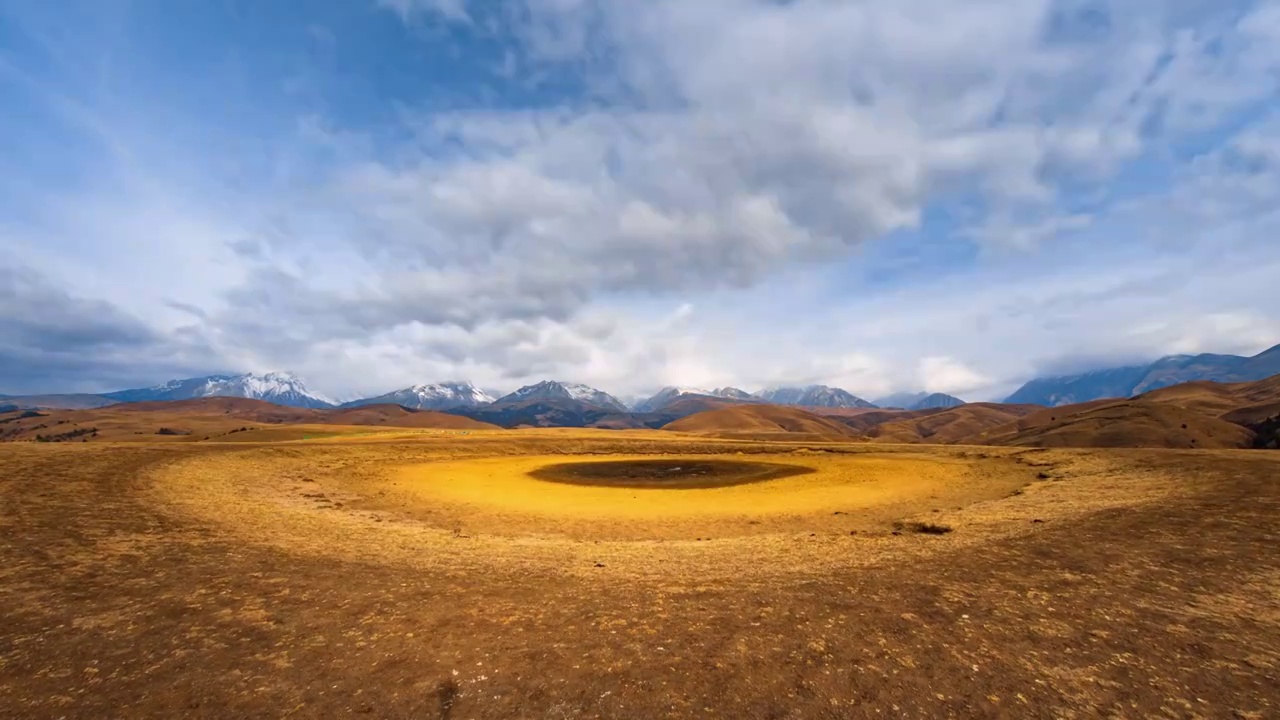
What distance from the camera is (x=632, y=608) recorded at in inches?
405

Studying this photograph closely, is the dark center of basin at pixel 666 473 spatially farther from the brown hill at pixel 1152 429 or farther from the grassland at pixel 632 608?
the brown hill at pixel 1152 429

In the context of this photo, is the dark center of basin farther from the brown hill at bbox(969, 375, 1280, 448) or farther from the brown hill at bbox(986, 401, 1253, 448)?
the brown hill at bbox(969, 375, 1280, 448)

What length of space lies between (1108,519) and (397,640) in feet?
69.6

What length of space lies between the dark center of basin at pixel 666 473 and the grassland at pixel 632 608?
1235 cm

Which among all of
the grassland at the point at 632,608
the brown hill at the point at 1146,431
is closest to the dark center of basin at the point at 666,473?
the grassland at the point at 632,608

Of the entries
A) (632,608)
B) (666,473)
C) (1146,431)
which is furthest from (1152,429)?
(632,608)

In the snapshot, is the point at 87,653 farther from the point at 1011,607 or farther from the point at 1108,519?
the point at 1108,519

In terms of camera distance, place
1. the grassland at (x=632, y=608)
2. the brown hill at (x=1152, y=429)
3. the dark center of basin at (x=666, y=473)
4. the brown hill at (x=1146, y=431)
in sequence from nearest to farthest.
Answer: the grassland at (x=632, y=608)
the dark center of basin at (x=666, y=473)
the brown hill at (x=1146, y=431)
the brown hill at (x=1152, y=429)

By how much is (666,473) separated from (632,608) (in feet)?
100.0

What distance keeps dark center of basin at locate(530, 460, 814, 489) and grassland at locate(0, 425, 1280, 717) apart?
40.5 ft

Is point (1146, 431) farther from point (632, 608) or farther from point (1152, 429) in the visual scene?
point (632, 608)

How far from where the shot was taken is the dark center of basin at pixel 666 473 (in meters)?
34.7

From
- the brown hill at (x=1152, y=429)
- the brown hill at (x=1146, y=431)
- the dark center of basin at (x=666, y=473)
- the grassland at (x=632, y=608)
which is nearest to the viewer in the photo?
the grassland at (x=632, y=608)

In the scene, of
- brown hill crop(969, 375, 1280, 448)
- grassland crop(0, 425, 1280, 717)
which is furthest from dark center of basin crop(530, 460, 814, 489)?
brown hill crop(969, 375, 1280, 448)
